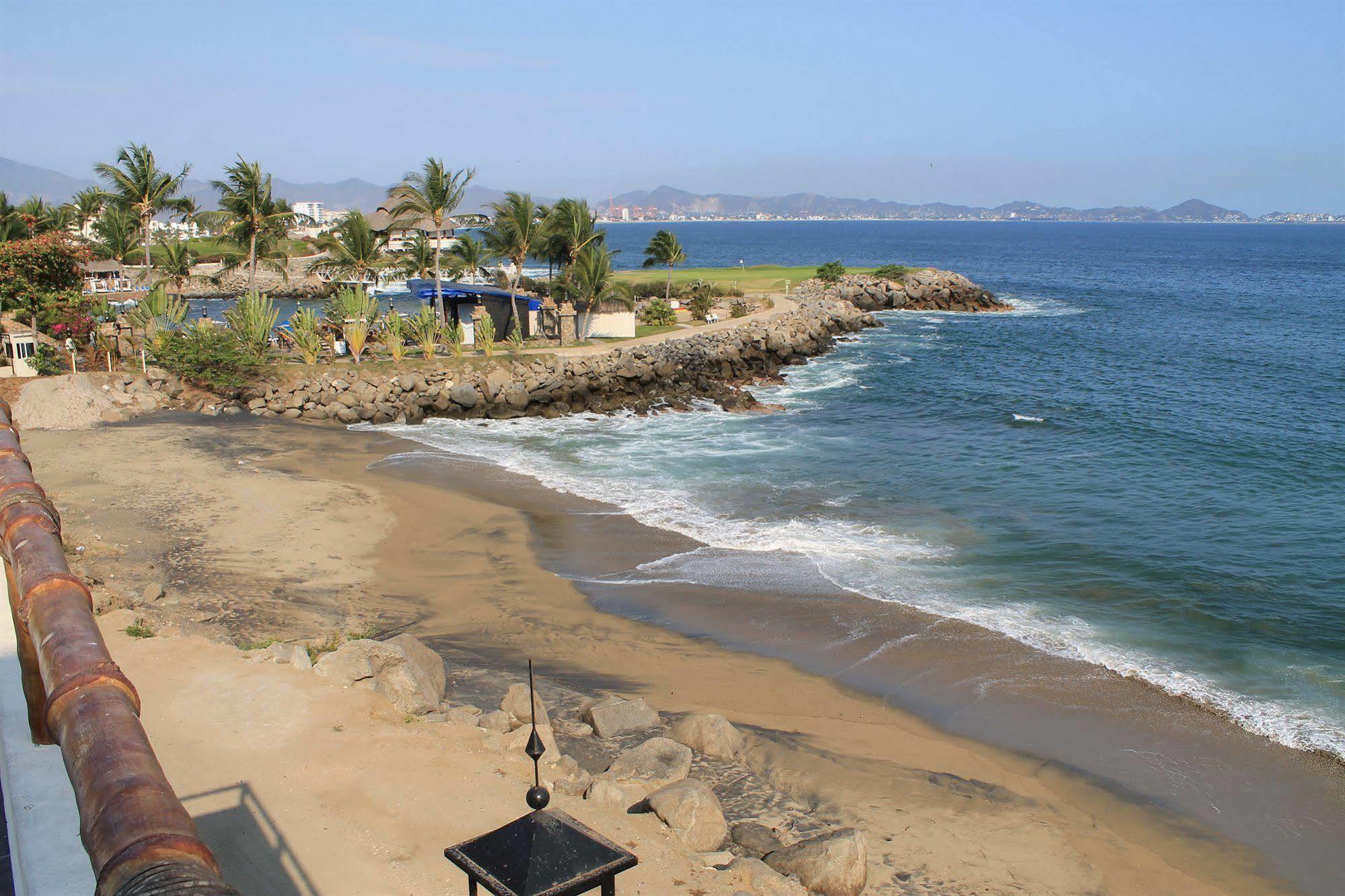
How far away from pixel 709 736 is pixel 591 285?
28028 mm

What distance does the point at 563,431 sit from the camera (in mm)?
28578

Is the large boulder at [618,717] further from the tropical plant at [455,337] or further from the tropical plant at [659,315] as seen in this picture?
the tropical plant at [659,315]

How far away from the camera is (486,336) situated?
33.3 meters

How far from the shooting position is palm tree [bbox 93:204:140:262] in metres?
53.1

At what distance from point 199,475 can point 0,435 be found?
1516 cm

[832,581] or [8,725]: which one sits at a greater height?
[8,725]

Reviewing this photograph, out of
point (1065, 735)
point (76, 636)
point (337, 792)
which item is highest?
point (76, 636)

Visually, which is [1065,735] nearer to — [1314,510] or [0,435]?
[0,435]

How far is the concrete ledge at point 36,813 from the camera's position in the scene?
5277 millimetres

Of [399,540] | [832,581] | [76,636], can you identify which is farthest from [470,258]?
[76,636]

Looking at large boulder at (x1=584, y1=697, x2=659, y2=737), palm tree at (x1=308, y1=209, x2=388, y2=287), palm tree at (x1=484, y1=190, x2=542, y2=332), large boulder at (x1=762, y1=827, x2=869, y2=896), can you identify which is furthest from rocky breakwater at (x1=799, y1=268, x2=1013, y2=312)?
large boulder at (x1=762, y1=827, x2=869, y2=896)

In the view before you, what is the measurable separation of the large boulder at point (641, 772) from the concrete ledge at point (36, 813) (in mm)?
4657

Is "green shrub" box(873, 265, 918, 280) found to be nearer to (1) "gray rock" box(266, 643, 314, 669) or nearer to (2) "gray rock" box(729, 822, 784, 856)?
(1) "gray rock" box(266, 643, 314, 669)

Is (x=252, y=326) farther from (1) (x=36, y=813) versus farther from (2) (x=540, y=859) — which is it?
(2) (x=540, y=859)
